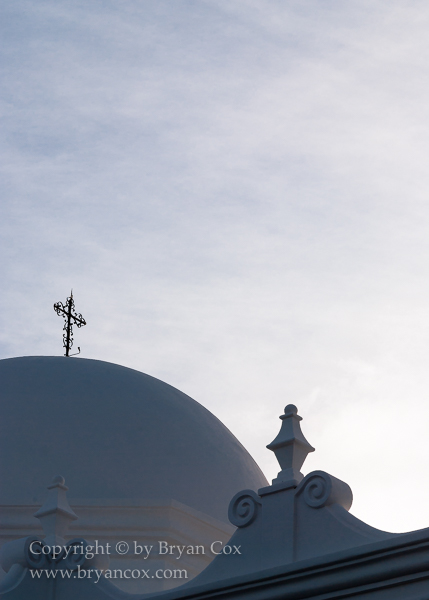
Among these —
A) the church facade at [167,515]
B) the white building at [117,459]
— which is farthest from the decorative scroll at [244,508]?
the white building at [117,459]

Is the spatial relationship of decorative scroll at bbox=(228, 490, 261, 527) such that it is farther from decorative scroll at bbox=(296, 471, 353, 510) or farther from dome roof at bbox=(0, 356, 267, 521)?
dome roof at bbox=(0, 356, 267, 521)

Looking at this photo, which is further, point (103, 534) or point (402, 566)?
point (103, 534)

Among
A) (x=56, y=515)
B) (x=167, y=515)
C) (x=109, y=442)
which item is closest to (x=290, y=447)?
(x=56, y=515)

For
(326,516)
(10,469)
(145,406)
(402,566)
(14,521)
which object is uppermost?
(145,406)

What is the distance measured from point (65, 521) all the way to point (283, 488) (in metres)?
2.40

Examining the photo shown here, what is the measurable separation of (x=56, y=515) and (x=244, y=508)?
6.64 ft

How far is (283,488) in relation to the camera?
6.44m

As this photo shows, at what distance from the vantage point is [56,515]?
26.0 ft

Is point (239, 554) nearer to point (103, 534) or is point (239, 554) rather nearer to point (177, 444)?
point (103, 534)

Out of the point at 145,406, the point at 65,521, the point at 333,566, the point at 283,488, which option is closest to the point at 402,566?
the point at 333,566

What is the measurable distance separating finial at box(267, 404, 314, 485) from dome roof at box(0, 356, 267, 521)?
12.0ft

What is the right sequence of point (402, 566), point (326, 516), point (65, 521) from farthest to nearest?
point (65, 521) → point (326, 516) → point (402, 566)

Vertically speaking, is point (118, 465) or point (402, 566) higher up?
point (118, 465)

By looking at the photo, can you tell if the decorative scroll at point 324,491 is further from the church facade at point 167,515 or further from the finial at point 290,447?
the finial at point 290,447
